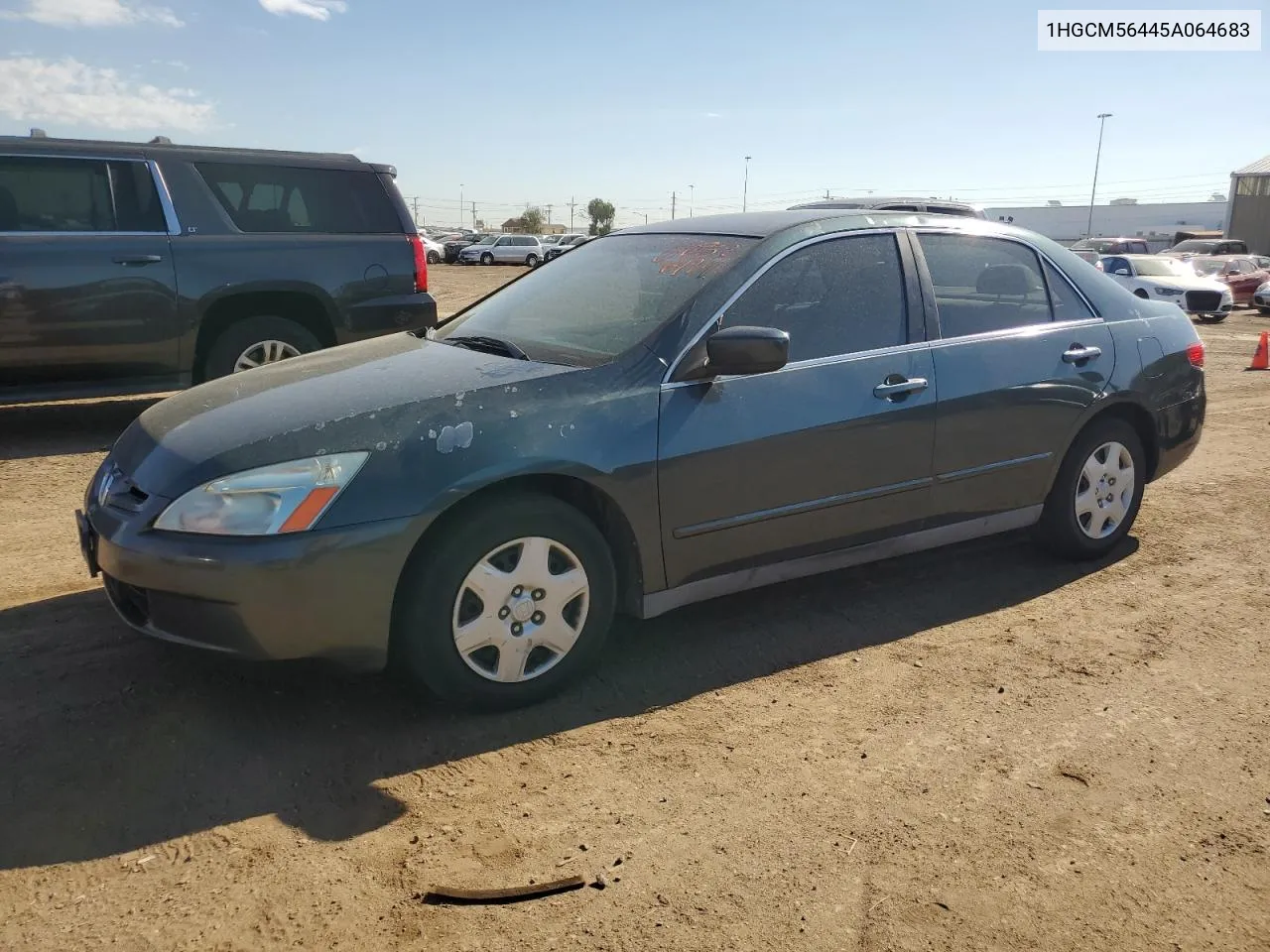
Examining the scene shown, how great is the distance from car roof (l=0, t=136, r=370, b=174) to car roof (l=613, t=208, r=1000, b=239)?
3.97 m

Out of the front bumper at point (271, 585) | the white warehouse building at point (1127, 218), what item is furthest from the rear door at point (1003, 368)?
the white warehouse building at point (1127, 218)

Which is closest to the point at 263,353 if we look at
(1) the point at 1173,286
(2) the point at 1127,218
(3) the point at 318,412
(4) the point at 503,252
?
(3) the point at 318,412

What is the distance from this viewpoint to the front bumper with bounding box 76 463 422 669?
2.89 meters

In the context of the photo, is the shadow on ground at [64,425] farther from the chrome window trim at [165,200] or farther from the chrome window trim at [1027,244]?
the chrome window trim at [1027,244]

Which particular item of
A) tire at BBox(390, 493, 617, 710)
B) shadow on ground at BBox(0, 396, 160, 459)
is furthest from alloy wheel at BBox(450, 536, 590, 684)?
shadow on ground at BBox(0, 396, 160, 459)

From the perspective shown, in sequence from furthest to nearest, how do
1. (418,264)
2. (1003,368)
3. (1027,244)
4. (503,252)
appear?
(503,252) < (418,264) < (1027,244) < (1003,368)

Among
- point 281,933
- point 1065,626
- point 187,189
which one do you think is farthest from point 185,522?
point 187,189

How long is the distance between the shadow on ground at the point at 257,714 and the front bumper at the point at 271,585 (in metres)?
0.26

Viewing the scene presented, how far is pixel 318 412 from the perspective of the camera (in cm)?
321

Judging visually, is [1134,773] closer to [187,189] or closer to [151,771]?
[151,771]

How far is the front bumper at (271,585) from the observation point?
289cm

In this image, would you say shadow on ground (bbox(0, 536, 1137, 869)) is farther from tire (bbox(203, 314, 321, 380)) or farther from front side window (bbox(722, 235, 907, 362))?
tire (bbox(203, 314, 321, 380))

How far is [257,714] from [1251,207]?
63.0 m

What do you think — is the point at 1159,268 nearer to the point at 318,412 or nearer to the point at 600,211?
the point at 318,412
